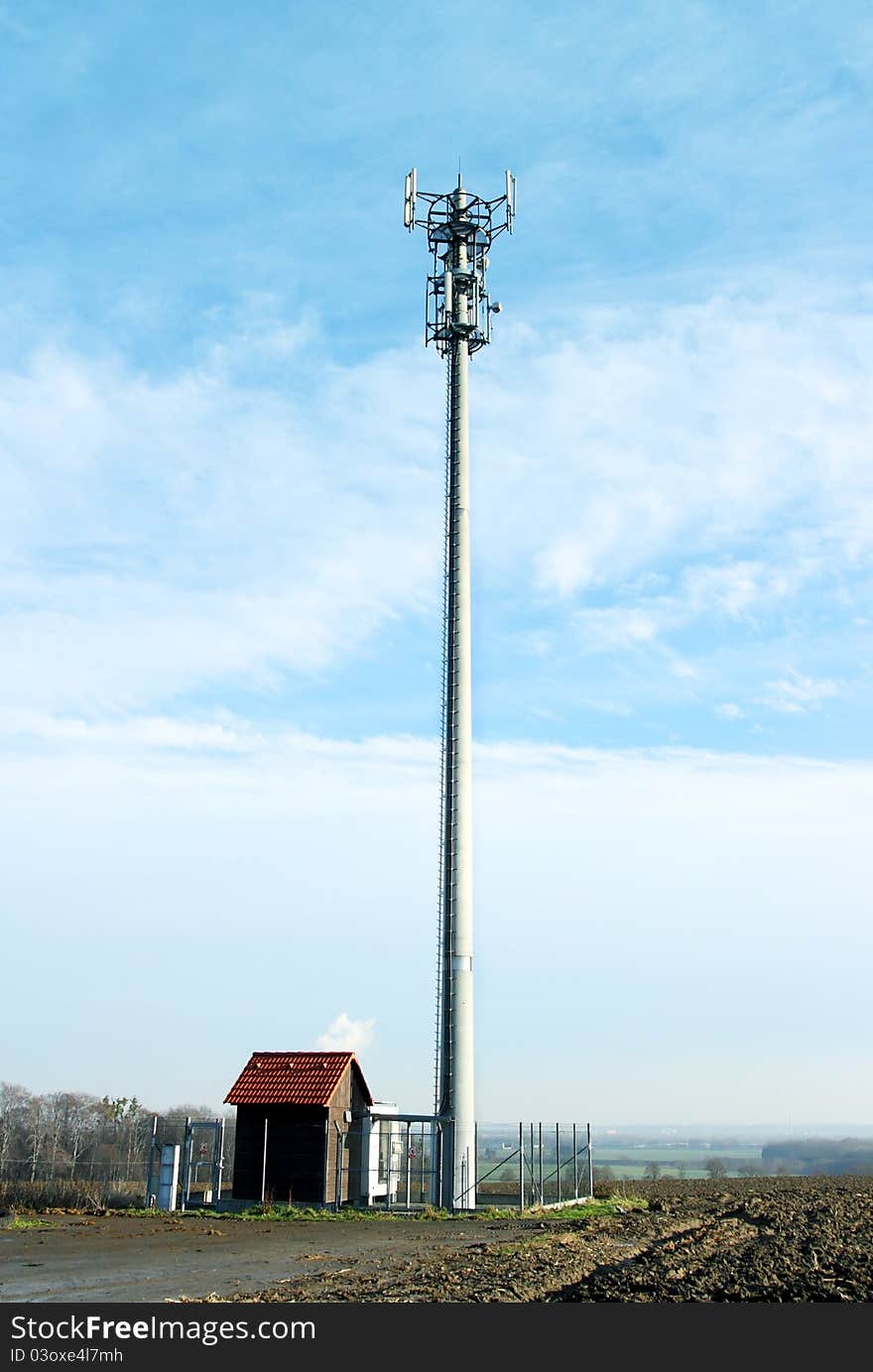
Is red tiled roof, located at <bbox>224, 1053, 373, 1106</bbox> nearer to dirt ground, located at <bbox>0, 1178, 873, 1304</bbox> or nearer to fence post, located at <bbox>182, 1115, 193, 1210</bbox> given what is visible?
fence post, located at <bbox>182, 1115, 193, 1210</bbox>

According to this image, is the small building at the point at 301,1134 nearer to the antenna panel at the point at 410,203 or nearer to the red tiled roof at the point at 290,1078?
the red tiled roof at the point at 290,1078

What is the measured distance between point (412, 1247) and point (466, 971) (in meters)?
13.6

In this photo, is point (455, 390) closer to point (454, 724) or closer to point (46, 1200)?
point (454, 724)

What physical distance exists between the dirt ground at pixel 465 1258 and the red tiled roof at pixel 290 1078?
3.94 metres

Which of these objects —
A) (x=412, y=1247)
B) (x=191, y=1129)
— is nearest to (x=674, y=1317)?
(x=412, y=1247)

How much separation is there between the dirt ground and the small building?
2695 millimetres

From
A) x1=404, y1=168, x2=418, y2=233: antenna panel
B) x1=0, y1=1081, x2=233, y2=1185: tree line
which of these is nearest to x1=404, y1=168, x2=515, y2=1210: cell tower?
x1=404, y1=168, x2=418, y2=233: antenna panel

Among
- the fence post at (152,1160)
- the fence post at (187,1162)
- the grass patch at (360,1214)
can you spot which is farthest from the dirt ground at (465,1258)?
the fence post at (187,1162)

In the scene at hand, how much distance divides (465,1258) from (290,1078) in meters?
16.6

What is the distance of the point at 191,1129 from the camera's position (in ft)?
120

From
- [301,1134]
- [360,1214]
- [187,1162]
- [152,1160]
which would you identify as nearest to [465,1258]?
[360,1214]

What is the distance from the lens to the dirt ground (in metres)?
16.4

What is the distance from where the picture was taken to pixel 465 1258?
70.1ft

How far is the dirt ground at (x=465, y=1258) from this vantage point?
53.8 feet
